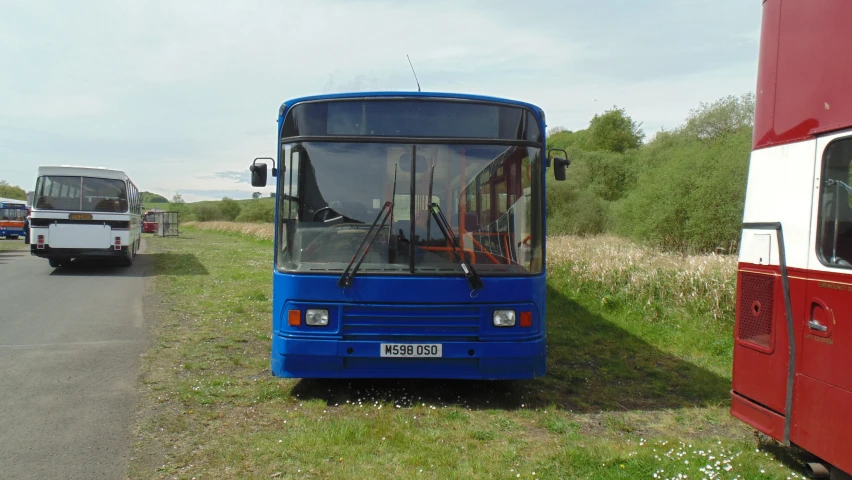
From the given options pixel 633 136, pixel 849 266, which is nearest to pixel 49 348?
pixel 849 266

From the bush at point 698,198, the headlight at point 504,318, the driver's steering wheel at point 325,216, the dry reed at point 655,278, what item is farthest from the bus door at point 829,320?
the bush at point 698,198

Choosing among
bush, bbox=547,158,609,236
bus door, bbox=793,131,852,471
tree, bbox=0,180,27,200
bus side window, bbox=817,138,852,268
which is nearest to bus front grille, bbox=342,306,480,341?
bus door, bbox=793,131,852,471

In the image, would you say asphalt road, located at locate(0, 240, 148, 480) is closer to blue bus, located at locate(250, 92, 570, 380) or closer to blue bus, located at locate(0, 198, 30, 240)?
blue bus, located at locate(250, 92, 570, 380)

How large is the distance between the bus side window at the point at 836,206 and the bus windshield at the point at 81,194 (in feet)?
60.2

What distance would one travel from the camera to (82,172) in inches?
730

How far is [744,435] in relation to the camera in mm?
5535

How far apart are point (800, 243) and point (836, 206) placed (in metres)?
0.32

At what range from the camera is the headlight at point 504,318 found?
6.02 metres

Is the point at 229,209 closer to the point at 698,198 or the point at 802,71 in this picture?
the point at 698,198

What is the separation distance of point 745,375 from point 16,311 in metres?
11.4

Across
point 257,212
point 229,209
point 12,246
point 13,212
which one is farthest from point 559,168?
point 229,209

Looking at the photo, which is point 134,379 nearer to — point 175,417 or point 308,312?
point 175,417

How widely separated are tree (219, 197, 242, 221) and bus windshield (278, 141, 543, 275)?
9291 centimetres

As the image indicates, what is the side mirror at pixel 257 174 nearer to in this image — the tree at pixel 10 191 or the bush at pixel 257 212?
the bush at pixel 257 212
